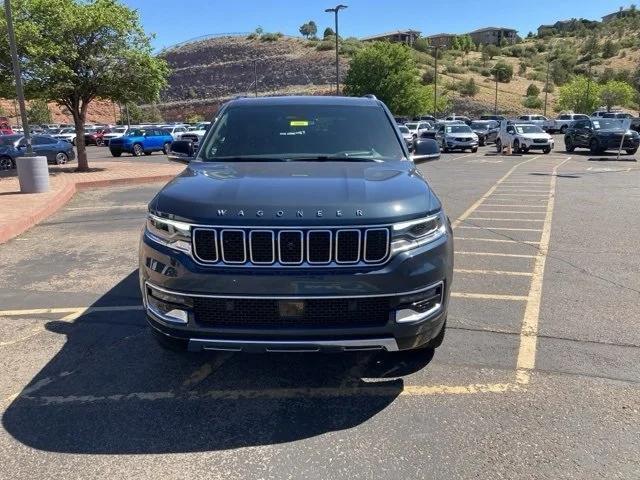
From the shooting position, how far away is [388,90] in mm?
53938

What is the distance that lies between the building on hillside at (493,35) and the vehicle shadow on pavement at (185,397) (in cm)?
16636

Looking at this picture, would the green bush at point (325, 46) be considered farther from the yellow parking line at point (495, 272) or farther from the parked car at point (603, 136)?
the yellow parking line at point (495, 272)

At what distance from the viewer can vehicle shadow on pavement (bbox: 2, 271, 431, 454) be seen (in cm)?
317

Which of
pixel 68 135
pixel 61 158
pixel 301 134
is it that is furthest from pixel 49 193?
pixel 68 135

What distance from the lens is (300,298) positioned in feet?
10.2

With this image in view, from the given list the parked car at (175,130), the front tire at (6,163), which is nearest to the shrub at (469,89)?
the parked car at (175,130)

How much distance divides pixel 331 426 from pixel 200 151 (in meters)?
2.49

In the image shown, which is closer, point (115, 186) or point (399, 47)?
point (115, 186)

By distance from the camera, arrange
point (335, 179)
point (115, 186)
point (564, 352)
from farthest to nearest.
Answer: point (115, 186)
point (564, 352)
point (335, 179)

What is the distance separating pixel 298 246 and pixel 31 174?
12042mm

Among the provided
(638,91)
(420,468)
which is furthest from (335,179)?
(638,91)

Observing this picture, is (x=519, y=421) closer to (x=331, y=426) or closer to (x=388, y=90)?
(x=331, y=426)

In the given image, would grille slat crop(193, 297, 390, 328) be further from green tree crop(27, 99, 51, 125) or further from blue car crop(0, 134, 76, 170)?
green tree crop(27, 99, 51, 125)

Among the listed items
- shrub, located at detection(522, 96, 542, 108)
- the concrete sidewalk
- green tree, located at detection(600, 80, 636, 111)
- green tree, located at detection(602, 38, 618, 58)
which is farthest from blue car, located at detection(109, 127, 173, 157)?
green tree, located at detection(602, 38, 618, 58)
